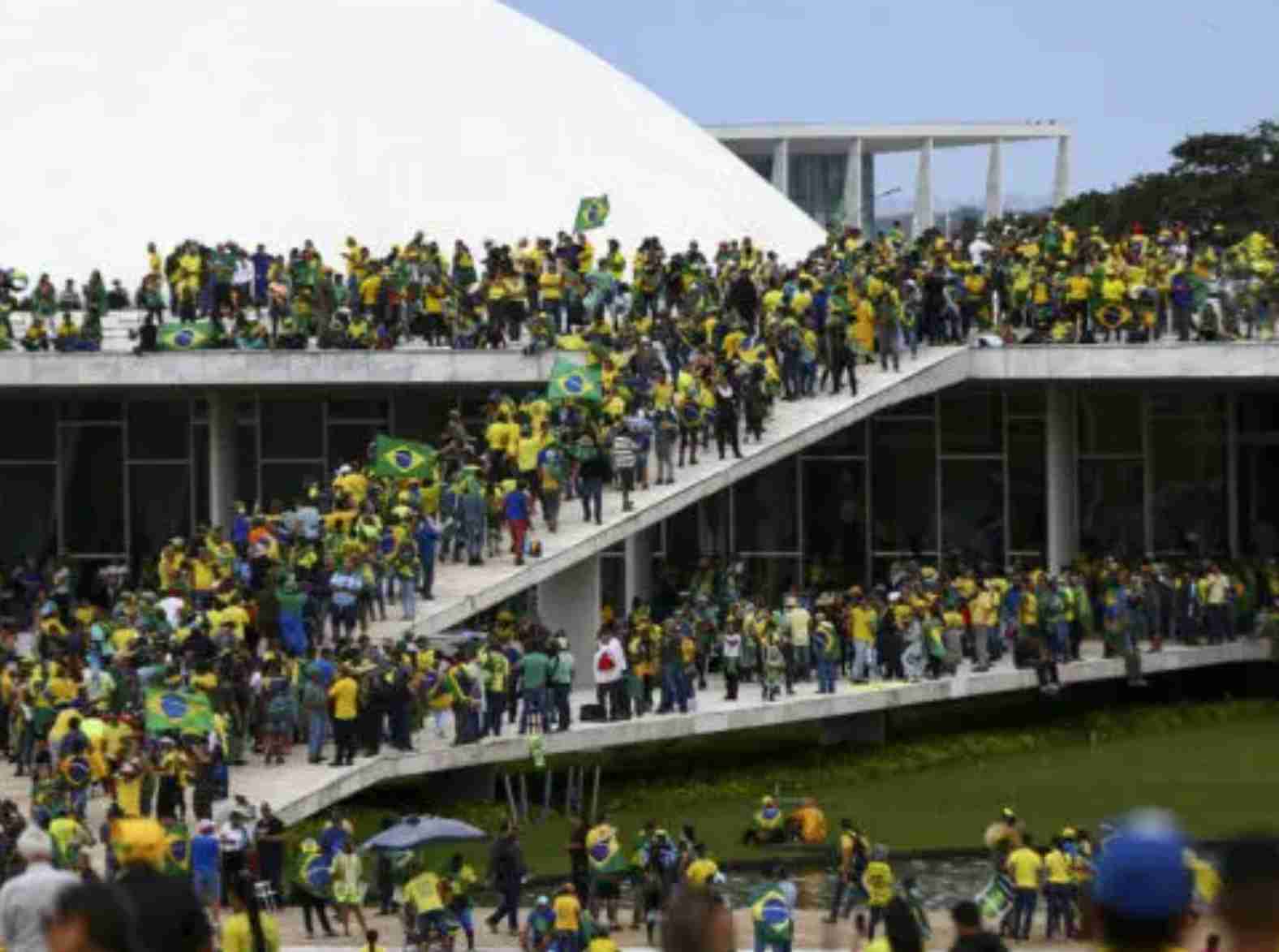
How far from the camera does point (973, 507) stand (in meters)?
43.4

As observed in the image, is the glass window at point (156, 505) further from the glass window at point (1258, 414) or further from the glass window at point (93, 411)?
the glass window at point (1258, 414)

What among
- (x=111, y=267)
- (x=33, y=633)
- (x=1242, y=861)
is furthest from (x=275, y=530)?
(x=1242, y=861)

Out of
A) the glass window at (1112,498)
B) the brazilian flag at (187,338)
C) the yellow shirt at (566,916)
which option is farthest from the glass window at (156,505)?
the yellow shirt at (566,916)

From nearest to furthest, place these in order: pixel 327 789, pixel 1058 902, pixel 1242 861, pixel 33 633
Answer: pixel 1242 861 → pixel 1058 902 → pixel 327 789 → pixel 33 633

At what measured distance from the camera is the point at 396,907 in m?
26.1

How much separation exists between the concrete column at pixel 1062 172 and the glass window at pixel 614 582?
73660 millimetres

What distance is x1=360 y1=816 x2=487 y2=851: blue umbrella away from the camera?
25047mm

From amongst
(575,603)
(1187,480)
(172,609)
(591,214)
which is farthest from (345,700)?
(1187,480)

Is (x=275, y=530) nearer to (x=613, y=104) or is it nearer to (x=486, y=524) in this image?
(x=486, y=524)

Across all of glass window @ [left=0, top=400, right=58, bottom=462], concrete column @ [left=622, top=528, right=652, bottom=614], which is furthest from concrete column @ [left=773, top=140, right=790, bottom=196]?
concrete column @ [left=622, top=528, right=652, bottom=614]

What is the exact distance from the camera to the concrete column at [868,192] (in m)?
114

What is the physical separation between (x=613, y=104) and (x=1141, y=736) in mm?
17236

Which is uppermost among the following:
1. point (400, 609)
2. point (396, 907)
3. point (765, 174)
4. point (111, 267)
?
point (765, 174)

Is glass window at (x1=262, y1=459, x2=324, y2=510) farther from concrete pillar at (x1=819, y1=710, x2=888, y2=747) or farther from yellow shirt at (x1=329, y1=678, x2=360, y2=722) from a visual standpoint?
yellow shirt at (x1=329, y1=678, x2=360, y2=722)
